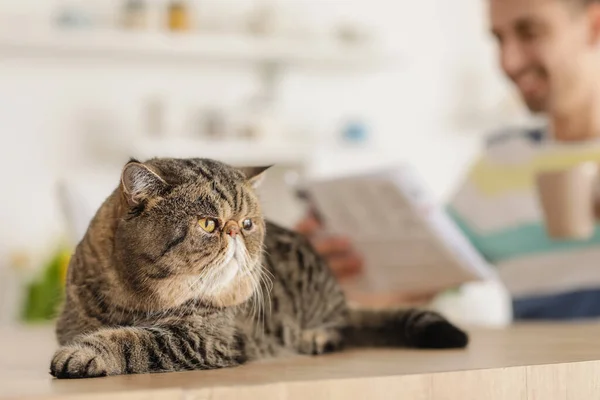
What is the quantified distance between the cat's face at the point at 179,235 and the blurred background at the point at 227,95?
73.7 inches

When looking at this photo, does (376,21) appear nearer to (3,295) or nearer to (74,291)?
(3,295)

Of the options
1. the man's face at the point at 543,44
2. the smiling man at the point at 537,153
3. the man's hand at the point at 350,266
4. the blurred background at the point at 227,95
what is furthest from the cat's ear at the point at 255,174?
the blurred background at the point at 227,95

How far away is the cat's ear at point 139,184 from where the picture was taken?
0.81 metres

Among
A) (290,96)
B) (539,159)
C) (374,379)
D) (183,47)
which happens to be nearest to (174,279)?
(374,379)

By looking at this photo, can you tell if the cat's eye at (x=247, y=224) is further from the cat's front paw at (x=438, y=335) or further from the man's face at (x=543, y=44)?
the man's face at (x=543, y=44)

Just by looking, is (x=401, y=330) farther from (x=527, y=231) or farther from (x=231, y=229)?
(x=527, y=231)

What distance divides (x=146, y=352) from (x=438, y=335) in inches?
15.6

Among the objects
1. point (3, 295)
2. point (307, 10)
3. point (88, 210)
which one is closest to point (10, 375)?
point (88, 210)

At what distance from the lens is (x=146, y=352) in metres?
0.77

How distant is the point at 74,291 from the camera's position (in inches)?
35.4

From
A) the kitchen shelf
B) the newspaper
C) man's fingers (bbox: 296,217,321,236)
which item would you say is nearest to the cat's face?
the newspaper

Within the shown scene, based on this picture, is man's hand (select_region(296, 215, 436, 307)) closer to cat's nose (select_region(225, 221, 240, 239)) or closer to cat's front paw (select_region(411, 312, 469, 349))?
cat's front paw (select_region(411, 312, 469, 349))

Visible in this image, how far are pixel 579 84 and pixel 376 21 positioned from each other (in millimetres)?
1497

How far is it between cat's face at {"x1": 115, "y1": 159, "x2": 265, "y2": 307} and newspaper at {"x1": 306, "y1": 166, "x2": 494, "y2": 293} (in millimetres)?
799
